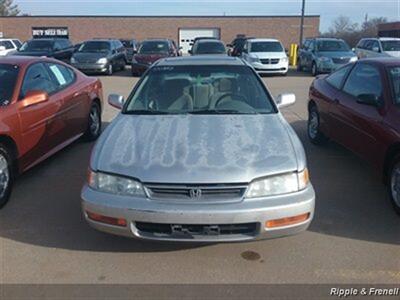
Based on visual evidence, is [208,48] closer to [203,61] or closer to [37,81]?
[37,81]

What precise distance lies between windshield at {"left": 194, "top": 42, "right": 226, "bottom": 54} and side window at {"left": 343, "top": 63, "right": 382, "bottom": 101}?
587 inches

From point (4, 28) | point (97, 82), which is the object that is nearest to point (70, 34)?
point (4, 28)

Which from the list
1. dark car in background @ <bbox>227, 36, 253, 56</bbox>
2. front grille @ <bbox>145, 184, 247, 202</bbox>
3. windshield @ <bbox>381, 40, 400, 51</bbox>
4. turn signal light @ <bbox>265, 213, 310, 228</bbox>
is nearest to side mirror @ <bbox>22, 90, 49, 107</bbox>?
front grille @ <bbox>145, 184, 247, 202</bbox>

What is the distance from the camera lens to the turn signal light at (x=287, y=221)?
Answer: 3.18 metres

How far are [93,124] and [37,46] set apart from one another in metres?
15.1

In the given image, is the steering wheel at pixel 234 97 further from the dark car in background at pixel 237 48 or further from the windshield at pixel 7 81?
the dark car in background at pixel 237 48

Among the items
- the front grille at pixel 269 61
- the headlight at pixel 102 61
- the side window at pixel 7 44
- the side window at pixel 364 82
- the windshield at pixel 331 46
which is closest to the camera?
the side window at pixel 364 82

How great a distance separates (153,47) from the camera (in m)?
19.8

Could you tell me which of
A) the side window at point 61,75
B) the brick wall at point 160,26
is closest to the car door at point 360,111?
the side window at point 61,75

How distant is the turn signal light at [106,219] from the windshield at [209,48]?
17.8m

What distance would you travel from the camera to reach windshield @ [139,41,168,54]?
1949cm

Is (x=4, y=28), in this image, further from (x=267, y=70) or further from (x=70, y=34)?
(x=267, y=70)

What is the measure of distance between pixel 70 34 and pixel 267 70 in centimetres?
3425
